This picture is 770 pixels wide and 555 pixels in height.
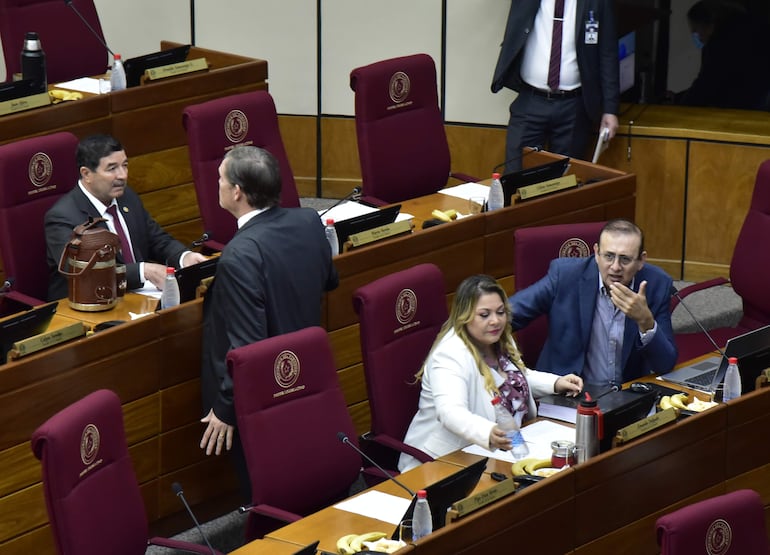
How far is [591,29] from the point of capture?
6.20 m

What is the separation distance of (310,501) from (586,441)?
0.77 meters

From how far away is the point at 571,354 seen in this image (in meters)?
4.54

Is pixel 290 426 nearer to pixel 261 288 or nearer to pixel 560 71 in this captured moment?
pixel 261 288

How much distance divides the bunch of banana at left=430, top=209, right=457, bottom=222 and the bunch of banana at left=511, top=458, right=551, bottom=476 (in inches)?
62.2

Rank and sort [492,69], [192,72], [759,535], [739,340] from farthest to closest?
[492,69], [192,72], [739,340], [759,535]

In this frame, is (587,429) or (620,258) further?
(620,258)

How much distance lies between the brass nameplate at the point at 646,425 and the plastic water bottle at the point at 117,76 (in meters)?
2.77

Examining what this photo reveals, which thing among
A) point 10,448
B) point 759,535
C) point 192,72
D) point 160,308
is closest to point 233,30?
point 192,72

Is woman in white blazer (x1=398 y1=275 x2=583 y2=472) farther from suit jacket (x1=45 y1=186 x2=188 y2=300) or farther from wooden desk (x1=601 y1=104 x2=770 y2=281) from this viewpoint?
wooden desk (x1=601 y1=104 x2=770 y2=281)

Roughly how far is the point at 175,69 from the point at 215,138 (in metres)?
0.74

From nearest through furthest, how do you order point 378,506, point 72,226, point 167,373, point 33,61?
1. point 378,506
2. point 167,373
3. point 72,226
4. point 33,61

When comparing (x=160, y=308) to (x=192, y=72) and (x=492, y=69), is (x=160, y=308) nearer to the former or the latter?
(x=192, y=72)

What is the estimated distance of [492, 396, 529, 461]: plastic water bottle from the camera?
3.92 metres

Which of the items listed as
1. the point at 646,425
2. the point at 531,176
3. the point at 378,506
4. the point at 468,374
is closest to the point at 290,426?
the point at 378,506
